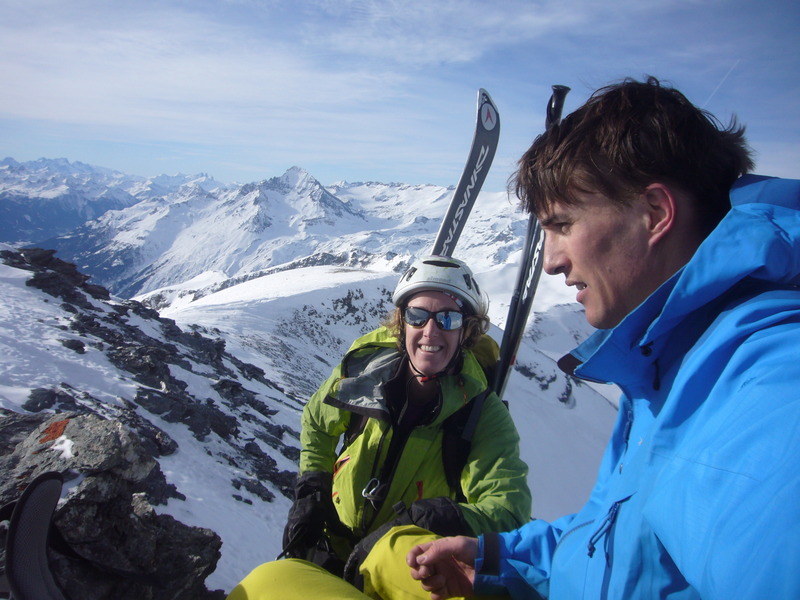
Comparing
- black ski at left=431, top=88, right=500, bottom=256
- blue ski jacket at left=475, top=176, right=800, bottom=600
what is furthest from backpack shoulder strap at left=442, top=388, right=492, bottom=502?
black ski at left=431, top=88, right=500, bottom=256

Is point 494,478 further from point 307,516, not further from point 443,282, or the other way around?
point 443,282

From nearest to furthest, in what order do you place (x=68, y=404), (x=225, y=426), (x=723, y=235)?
(x=723, y=235)
(x=68, y=404)
(x=225, y=426)

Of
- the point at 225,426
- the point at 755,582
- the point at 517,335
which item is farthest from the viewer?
the point at 225,426

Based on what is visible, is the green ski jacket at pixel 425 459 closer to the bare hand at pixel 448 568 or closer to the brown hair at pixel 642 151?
the bare hand at pixel 448 568

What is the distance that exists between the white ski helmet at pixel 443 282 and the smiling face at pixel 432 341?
0.11m

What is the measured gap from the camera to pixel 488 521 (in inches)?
130

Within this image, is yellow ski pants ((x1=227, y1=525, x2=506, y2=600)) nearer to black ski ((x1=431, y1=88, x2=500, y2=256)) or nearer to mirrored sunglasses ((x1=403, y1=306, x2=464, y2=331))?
mirrored sunglasses ((x1=403, y1=306, x2=464, y2=331))

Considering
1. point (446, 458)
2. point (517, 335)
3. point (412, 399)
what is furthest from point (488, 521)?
point (517, 335)

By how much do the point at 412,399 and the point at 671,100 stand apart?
311 cm

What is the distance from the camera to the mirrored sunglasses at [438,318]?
444cm

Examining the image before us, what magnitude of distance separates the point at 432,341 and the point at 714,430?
3149mm

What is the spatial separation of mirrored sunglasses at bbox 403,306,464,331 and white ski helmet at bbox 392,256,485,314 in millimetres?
229

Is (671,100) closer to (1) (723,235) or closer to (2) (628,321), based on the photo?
(1) (723,235)

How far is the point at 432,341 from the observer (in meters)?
4.32
